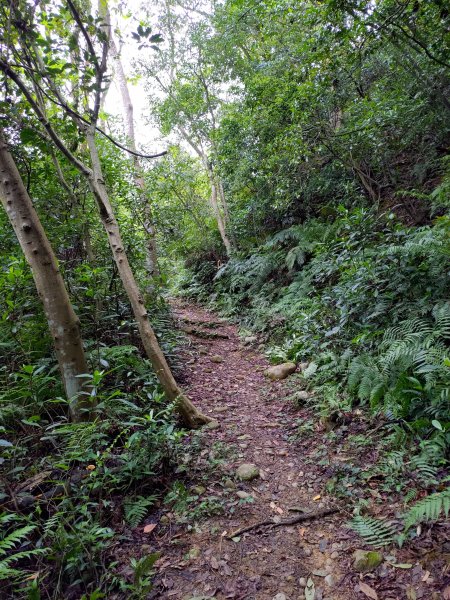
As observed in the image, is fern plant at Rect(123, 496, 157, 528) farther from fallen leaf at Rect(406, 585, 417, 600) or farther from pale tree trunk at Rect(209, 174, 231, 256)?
pale tree trunk at Rect(209, 174, 231, 256)

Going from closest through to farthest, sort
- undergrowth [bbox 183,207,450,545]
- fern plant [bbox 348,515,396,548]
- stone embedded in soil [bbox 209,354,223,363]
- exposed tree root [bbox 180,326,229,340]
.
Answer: fern plant [bbox 348,515,396,548]
undergrowth [bbox 183,207,450,545]
stone embedded in soil [bbox 209,354,223,363]
exposed tree root [bbox 180,326,229,340]

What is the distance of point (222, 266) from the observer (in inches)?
474

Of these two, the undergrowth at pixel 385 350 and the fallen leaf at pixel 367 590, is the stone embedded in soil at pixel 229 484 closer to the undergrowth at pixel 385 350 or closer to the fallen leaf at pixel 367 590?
the undergrowth at pixel 385 350

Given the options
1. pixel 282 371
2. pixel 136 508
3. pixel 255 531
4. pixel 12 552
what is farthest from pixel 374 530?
pixel 282 371

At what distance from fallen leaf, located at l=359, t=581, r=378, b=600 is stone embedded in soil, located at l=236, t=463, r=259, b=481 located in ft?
4.17

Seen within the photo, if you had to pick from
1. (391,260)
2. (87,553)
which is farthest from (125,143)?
(87,553)

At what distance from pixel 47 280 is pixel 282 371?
12.3 feet

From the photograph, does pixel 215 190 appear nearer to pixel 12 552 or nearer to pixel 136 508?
pixel 136 508

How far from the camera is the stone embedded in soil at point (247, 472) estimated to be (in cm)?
329

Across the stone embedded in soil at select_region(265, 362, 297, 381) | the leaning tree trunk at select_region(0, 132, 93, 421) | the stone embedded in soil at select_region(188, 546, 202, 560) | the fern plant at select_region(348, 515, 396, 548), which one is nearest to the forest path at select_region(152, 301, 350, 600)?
the stone embedded in soil at select_region(188, 546, 202, 560)

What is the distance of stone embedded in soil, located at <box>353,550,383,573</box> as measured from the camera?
2252mm

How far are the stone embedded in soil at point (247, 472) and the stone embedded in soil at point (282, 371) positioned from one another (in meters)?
2.22

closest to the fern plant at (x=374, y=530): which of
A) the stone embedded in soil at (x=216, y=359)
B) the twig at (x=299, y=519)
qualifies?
the twig at (x=299, y=519)

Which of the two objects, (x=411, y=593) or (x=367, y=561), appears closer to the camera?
(x=411, y=593)
